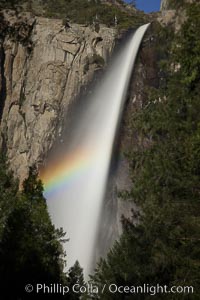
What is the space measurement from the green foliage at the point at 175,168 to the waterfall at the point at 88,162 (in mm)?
25467

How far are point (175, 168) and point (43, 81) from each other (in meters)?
37.3

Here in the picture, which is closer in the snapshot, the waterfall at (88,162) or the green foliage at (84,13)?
the waterfall at (88,162)

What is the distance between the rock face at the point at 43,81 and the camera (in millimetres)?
44656

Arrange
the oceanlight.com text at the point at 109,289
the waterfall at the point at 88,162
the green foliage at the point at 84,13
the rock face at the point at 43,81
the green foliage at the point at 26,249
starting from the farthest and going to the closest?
1. the green foliage at the point at 84,13
2. the rock face at the point at 43,81
3. the waterfall at the point at 88,162
4. the green foliage at the point at 26,249
5. the oceanlight.com text at the point at 109,289

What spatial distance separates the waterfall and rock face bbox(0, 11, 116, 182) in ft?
6.25

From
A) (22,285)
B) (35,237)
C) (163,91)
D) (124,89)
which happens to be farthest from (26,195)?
(124,89)

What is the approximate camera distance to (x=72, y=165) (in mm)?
45875

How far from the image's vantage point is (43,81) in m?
45.9

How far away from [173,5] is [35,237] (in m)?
11.7

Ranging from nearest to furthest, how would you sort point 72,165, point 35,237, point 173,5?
point 173,5 → point 35,237 → point 72,165

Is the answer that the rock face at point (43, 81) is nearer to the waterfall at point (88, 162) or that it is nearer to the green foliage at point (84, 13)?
the waterfall at point (88, 162)

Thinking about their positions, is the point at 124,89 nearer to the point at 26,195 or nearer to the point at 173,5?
the point at 26,195

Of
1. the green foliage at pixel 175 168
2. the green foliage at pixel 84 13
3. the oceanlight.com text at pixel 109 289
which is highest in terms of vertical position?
the green foliage at pixel 84 13

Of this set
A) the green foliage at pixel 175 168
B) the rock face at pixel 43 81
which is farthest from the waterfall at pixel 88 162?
the green foliage at pixel 175 168
